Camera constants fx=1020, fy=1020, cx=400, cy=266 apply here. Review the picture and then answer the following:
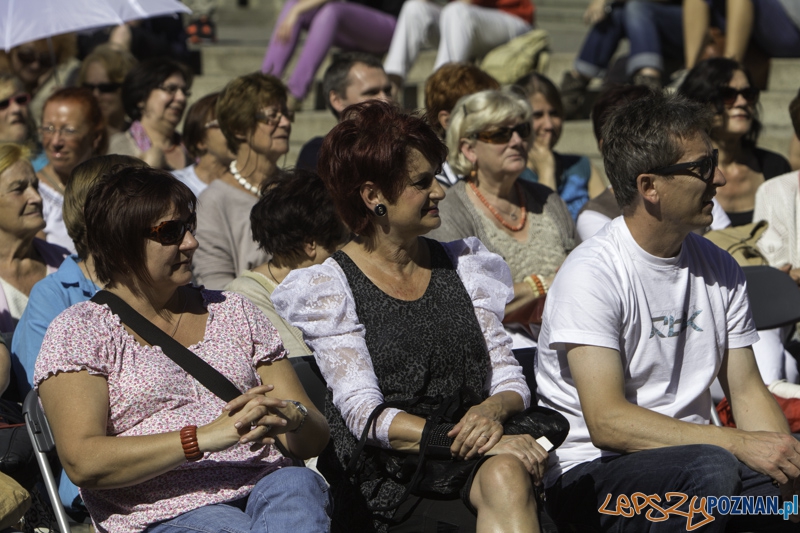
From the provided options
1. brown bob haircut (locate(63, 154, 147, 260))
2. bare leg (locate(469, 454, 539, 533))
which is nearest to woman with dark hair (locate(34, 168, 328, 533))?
bare leg (locate(469, 454, 539, 533))

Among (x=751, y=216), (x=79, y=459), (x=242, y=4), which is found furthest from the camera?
(x=242, y=4)

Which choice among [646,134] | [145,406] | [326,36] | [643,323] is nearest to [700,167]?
[646,134]

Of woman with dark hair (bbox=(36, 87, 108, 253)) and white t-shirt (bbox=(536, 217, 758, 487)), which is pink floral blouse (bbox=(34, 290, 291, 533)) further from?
woman with dark hair (bbox=(36, 87, 108, 253))

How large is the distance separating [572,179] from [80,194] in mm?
3141

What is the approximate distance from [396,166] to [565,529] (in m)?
1.30

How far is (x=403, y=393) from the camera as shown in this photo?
3270 millimetres

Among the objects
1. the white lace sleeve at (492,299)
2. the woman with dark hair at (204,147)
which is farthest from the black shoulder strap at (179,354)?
the woman with dark hair at (204,147)

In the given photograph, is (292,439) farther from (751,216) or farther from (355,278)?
(751,216)

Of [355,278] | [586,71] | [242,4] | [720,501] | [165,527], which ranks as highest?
[355,278]

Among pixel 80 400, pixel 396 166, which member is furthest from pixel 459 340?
pixel 80 400

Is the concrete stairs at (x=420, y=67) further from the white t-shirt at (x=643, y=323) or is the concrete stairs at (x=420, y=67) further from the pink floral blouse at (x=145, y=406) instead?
the pink floral blouse at (x=145, y=406)

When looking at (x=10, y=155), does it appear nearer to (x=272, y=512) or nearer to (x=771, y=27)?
(x=272, y=512)

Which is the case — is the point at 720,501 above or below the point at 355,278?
below

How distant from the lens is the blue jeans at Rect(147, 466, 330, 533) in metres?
2.92
